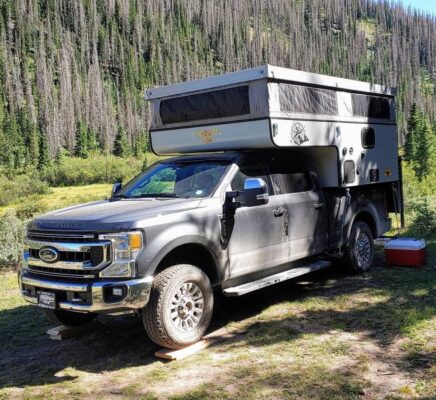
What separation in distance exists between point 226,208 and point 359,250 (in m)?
3.39

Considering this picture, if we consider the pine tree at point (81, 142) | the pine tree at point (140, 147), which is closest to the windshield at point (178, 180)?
the pine tree at point (140, 147)

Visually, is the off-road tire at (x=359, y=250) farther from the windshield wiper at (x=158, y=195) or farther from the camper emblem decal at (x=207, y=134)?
the windshield wiper at (x=158, y=195)

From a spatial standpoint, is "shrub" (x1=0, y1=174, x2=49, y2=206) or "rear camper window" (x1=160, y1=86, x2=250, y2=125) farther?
"shrub" (x1=0, y1=174, x2=49, y2=206)

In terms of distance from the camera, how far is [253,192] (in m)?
5.82

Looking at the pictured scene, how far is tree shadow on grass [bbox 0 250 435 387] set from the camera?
5102 millimetres

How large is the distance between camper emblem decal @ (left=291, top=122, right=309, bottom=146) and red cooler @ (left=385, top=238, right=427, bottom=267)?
9.09ft

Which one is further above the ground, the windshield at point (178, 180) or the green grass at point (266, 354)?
the windshield at point (178, 180)

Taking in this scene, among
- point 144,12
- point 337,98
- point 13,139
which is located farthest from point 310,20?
point 337,98

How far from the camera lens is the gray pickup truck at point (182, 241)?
4781 mm

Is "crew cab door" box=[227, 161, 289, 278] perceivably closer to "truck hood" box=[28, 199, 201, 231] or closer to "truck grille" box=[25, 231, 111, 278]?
"truck hood" box=[28, 199, 201, 231]

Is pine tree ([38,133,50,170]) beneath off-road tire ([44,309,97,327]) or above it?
above

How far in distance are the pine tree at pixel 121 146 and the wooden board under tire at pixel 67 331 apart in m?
91.7

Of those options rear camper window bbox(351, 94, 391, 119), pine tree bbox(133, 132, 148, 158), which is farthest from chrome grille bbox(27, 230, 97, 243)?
pine tree bbox(133, 132, 148, 158)

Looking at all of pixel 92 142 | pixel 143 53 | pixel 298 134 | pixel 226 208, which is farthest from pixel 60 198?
pixel 143 53
